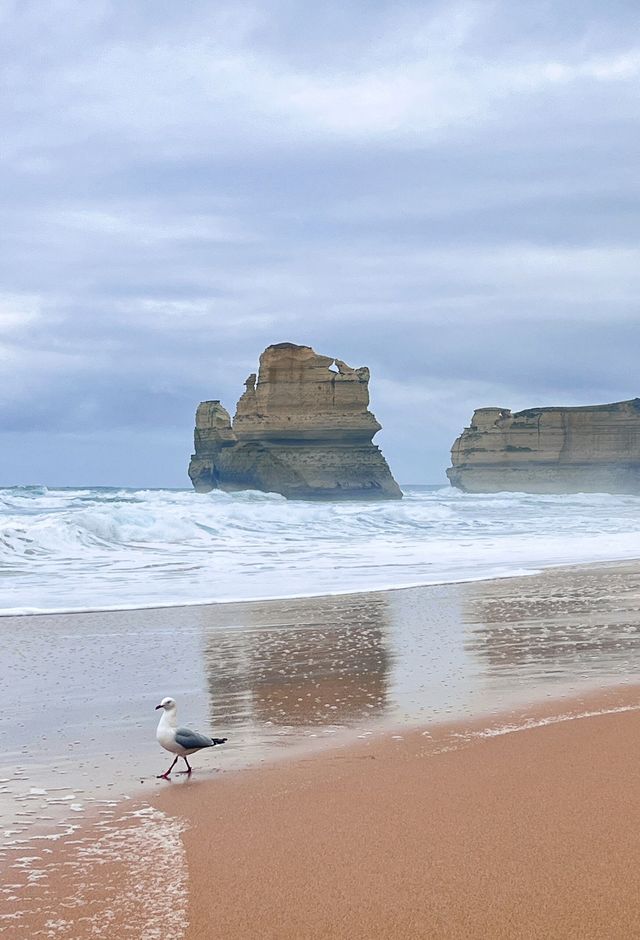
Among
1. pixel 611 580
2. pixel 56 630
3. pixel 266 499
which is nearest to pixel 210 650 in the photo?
pixel 56 630

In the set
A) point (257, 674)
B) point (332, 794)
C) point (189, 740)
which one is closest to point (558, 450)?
point (257, 674)

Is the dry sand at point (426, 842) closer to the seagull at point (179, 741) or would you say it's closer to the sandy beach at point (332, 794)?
the sandy beach at point (332, 794)

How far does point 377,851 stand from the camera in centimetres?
350

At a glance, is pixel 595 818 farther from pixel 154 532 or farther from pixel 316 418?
pixel 316 418

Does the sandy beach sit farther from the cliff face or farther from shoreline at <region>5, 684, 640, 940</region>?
the cliff face

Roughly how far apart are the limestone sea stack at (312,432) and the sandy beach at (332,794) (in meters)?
52.1

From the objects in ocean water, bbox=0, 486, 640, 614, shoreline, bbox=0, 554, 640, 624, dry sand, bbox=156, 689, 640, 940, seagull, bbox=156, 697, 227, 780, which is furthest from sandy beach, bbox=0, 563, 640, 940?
ocean water, bbox=0, 486, 640, 614

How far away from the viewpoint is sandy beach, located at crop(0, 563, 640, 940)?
10.0 feet

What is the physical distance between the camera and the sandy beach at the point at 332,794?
3059mm

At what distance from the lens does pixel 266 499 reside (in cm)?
5734

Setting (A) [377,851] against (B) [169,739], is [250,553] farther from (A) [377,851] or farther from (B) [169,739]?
(A) [377,851]

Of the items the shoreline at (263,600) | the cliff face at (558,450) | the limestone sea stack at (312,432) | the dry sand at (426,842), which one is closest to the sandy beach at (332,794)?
the dry sand at (426,842)

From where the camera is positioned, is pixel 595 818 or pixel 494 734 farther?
pixel 494 734

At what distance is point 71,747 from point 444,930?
2.90 metres
